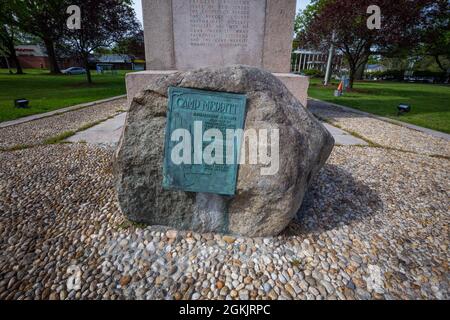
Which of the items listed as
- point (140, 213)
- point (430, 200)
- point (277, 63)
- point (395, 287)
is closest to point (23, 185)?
point (140, 213)

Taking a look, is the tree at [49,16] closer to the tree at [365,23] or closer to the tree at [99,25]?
the tree at [99,25]

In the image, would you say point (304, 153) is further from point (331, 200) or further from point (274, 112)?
point (331, 200)

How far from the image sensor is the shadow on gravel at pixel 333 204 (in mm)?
2668

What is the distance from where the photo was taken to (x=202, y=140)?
220 centimetres

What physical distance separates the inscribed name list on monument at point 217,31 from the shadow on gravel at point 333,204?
13.9 feet

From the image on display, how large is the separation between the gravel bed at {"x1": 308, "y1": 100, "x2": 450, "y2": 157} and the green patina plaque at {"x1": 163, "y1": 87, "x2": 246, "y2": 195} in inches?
200

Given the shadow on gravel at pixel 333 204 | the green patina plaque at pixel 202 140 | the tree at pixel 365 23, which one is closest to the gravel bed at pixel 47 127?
the green patina plaque at pixel 202 140

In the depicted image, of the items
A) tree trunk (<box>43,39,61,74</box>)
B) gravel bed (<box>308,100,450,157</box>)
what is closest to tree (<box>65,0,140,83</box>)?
tree trunk (<box>43,39,61,74</box>)

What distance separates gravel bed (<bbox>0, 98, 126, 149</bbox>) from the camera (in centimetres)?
528

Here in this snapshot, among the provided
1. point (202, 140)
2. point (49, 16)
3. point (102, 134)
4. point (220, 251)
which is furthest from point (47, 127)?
point (49, 16)

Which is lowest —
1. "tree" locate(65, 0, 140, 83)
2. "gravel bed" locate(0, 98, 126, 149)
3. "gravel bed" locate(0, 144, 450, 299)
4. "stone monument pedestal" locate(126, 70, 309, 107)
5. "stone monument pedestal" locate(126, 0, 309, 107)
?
"gravel bed" locate(0, 144, 450, 299)

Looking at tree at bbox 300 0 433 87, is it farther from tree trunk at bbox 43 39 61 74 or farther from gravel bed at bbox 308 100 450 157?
tree trunk at bbox 43 39 61 74

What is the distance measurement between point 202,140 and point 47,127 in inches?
246
